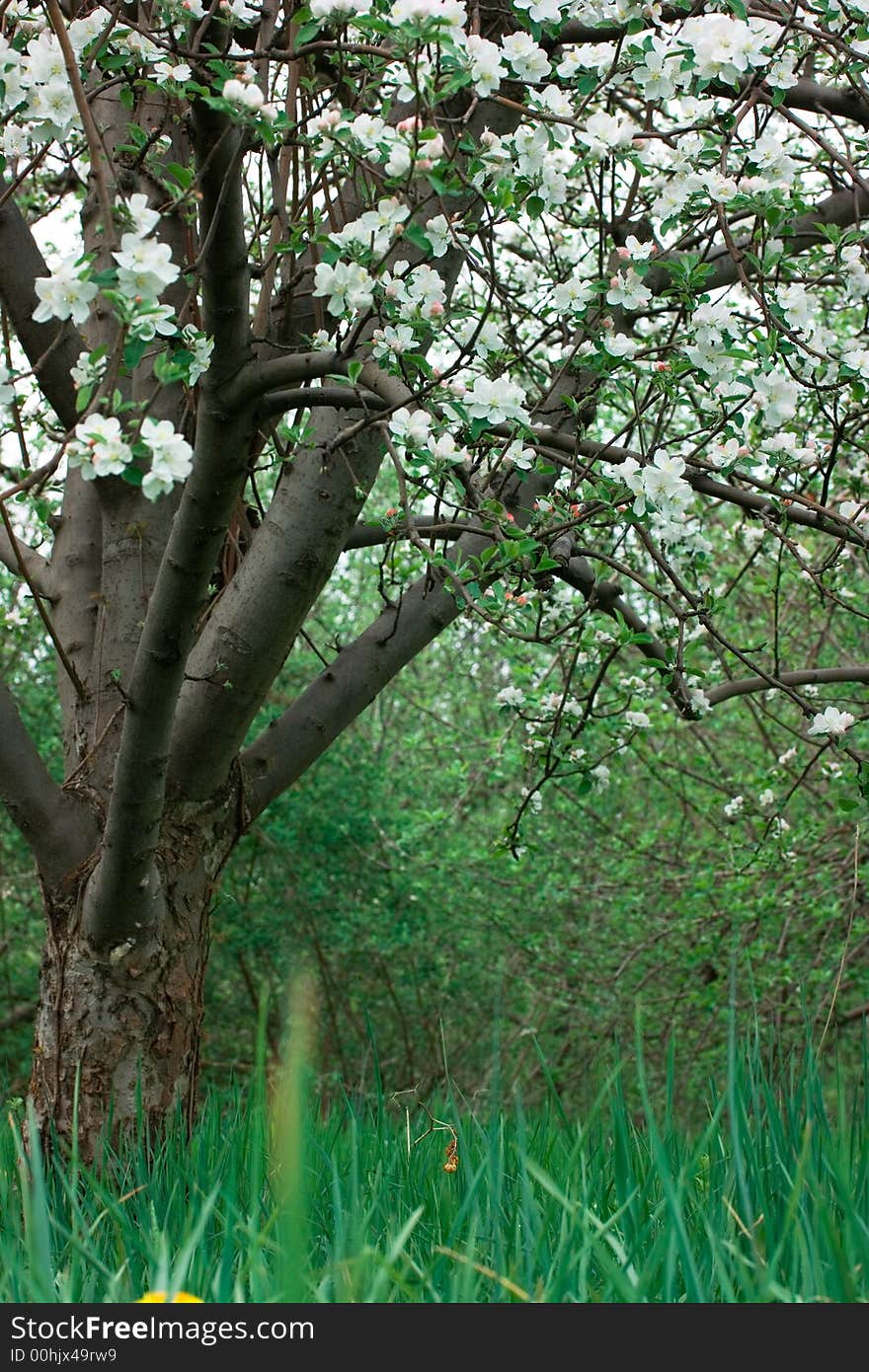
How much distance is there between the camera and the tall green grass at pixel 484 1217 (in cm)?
111

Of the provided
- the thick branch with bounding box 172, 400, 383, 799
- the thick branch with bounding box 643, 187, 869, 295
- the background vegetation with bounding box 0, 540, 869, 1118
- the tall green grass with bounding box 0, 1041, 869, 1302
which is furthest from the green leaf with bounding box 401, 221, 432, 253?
the background vegetation with bounding box 0, 540, 869, 1118

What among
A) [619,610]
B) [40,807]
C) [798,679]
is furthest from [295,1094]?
[619,610]

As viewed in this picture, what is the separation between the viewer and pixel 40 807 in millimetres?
2516

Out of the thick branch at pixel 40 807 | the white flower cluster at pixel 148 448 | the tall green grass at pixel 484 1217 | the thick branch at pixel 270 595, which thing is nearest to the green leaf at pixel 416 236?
the white flower cluster at pixel 148 448

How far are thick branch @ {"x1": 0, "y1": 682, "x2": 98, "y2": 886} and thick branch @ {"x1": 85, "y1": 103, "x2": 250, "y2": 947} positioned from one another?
0.22 m

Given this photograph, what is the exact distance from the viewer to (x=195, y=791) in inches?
106

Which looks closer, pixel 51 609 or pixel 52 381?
pixel 52 381

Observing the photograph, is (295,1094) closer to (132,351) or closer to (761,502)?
(132,351)

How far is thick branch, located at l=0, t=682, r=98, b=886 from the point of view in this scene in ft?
8.02

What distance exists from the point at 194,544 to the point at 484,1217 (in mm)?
1137

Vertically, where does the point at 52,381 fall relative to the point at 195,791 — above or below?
above
